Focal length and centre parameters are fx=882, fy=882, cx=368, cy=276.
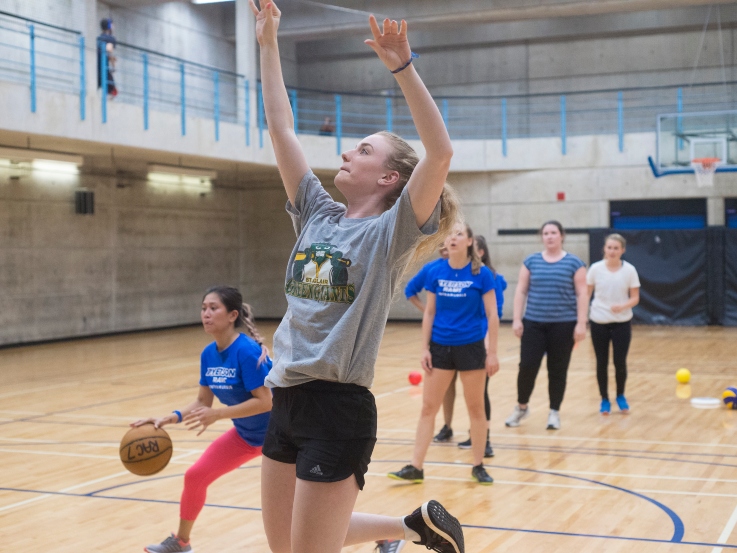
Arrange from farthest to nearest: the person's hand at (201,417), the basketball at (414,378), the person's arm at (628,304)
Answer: the basketball at (414,378)
the person's arm at (628,304)
the person's hand at (201,417)

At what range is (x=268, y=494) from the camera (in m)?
2.66

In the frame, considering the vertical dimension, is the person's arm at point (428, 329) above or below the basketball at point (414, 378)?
above

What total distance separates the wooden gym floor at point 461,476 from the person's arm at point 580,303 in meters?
0.89

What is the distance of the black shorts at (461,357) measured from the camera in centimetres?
598

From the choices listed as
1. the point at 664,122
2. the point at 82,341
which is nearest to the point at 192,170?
the point at 82,341

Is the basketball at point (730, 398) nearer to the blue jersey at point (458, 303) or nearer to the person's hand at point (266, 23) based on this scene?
the blue jersey at point (458, 303)

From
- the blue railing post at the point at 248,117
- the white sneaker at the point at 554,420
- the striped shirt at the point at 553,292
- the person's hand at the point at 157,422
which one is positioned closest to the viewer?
the person's hand at the point at 157,422

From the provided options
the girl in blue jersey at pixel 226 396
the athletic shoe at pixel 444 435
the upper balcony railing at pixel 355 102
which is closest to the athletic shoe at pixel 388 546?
the girl in blue jersey at pixel 226 396

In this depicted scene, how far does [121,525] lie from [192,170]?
15.0m

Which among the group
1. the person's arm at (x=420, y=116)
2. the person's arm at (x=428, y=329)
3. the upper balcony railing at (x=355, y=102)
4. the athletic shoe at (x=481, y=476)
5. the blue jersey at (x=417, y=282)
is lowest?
the athletic shoe at (x=481, y=476)

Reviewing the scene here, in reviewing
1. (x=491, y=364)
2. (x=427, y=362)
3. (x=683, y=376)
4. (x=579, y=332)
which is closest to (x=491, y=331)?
(x=491, y=364)

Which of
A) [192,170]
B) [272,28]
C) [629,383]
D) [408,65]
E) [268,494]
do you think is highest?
[192,170]

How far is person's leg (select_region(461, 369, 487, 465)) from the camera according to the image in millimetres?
5914

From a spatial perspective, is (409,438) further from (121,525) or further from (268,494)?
(268,494)
